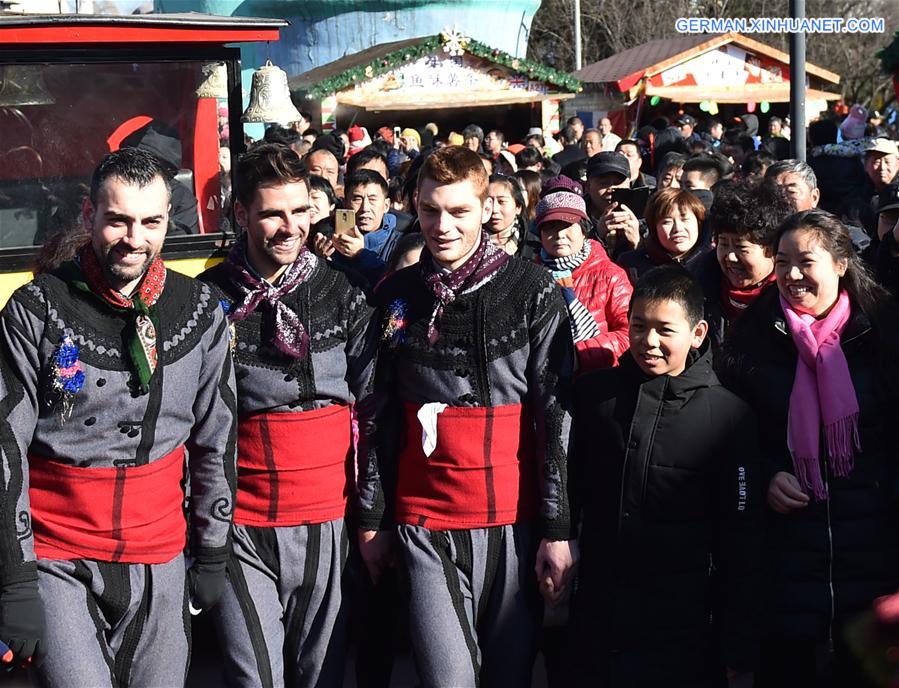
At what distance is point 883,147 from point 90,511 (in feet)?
22.5

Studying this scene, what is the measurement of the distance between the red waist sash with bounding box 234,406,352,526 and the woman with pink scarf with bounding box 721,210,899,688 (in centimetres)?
144

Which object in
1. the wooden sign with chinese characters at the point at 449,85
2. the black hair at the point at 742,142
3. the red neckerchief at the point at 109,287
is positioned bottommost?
the red neckerchief at the point at 109,287

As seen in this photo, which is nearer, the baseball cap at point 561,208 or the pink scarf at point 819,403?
the pink scarf at point 819,403

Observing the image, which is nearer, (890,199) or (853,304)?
(853,304)

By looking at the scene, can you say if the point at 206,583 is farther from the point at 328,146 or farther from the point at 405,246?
the point at 328,146

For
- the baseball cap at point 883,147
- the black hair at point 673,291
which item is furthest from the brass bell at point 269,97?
the black hair at point 673,291

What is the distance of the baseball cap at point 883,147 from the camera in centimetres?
875

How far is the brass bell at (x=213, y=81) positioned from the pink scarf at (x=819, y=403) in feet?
11.6

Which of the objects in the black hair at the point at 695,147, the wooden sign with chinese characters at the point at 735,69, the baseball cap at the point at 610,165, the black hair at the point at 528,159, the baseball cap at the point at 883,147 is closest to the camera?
the baseball cap at the point at 610,165

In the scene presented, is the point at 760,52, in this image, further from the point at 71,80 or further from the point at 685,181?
the point at 71,80

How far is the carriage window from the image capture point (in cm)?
602

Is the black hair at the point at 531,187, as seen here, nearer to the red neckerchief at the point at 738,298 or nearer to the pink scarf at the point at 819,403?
the red neckerchief at the point at 738,298

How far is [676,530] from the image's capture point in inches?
153

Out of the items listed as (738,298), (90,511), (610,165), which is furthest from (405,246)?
(610,165)
